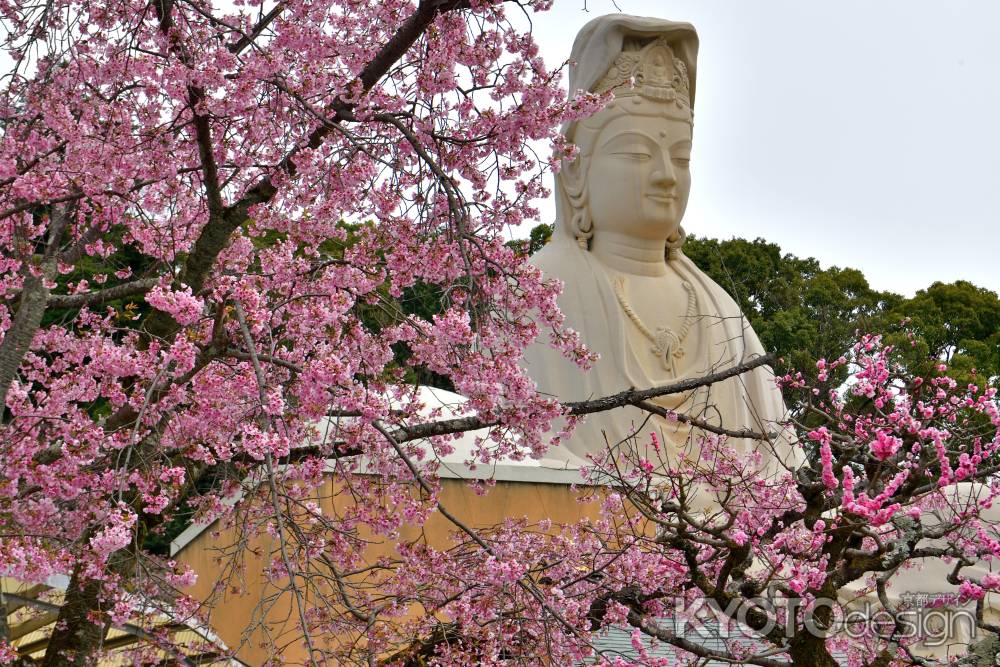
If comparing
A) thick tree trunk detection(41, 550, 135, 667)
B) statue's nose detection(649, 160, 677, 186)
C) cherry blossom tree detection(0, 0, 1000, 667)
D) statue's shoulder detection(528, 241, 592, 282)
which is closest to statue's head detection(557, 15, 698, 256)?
statue's nose detection(649, 160, 677, 186)

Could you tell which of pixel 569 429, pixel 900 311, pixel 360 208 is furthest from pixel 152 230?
pixel 900 311

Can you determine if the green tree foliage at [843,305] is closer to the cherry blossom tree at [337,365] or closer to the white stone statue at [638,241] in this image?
the white stone statue at [638,241]

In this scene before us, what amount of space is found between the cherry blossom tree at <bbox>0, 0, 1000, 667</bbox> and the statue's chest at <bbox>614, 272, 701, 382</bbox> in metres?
4.19

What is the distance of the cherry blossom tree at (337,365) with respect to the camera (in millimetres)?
4039

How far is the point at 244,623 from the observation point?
6.53 metres

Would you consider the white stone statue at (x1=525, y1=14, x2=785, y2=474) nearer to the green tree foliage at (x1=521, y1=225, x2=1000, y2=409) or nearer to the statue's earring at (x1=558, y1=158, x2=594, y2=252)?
the statue's earring at (x1=558, y1=158, x2=594, y2=252)

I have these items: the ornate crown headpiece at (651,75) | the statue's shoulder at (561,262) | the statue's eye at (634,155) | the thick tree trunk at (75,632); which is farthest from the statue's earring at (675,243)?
the thick tree trunk at (75,632)

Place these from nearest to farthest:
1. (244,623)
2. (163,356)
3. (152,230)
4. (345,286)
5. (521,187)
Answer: (163,356) < (345,286) < (521,187) < (152,230) < (244,623)

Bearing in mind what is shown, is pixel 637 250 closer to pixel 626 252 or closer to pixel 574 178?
pixel 626 252

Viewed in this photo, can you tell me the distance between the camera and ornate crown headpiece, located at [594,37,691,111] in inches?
384

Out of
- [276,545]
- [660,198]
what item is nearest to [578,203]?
[660,198]

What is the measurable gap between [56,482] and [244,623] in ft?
8.76

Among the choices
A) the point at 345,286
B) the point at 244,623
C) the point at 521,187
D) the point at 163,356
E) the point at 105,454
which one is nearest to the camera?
the point at 163,356

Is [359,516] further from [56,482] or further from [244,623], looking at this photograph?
[244,623]
